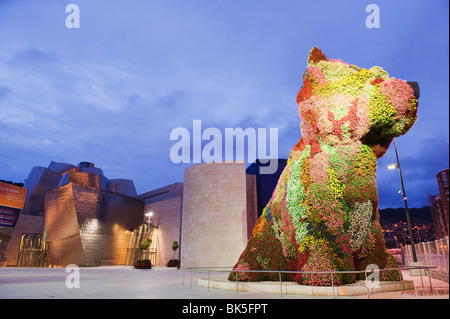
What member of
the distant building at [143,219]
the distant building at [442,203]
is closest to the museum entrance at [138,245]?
the distant building at [143,219]

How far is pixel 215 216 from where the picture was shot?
2855cm

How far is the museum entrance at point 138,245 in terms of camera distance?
40.4 meters

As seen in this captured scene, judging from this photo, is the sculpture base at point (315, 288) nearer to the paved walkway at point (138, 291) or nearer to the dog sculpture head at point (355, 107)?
the paved walkway at point (138, 291)

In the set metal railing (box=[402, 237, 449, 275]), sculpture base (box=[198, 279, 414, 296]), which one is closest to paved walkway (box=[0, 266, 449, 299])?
sculpture base (box=[198, 279, 414, 296])

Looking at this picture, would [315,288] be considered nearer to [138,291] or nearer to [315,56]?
[138,291]

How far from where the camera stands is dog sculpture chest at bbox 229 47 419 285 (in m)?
7.93

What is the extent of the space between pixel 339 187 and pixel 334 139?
1.34 m

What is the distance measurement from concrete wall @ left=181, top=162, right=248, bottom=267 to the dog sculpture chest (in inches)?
754

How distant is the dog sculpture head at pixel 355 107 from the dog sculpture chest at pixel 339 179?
0.9 inches

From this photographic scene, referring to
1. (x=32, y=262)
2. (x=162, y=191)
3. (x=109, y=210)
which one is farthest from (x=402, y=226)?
(x=32, y=262)

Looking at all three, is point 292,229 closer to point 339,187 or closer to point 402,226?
point 339,187

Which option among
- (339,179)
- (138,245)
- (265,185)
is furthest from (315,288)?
(138,245)

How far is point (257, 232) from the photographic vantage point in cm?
998

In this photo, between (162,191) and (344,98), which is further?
(162,191)
